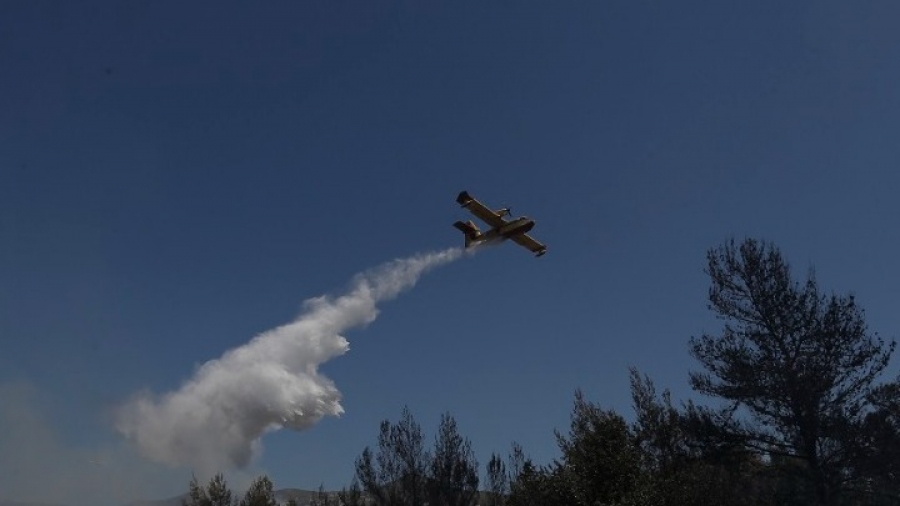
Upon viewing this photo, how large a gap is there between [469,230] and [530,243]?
14.1ft

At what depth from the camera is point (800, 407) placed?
3194 cm

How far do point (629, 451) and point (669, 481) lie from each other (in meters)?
1.90

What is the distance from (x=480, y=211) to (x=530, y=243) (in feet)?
13.9

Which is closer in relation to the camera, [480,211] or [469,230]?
[480,211]

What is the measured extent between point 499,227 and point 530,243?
7.49 ft

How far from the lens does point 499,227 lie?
44.8 meters

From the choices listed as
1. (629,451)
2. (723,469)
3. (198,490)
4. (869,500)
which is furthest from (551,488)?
(198,490)

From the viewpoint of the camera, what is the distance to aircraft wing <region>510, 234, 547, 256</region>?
4488 cm

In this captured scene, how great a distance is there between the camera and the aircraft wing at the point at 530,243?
4488cm

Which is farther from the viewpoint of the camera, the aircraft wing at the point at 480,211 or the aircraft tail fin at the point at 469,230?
the aircraft tail fin at the point at 469,230

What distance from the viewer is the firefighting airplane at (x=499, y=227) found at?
42625mm

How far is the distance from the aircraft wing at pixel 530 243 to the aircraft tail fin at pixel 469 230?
294cm

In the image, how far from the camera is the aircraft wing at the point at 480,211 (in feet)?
138

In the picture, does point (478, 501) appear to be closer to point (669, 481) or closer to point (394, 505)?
point (394, 505)
